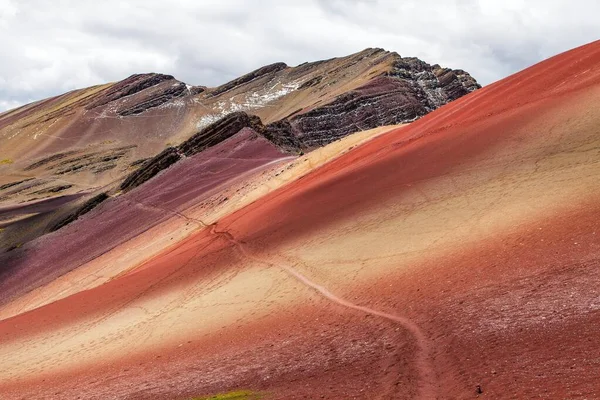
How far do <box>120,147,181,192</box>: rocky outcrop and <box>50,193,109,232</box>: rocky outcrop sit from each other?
2554mm

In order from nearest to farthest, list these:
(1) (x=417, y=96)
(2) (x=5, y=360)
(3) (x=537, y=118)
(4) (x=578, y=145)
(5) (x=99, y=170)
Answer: (4) (x=578, y=145)
(2) (x=5, y=360)
(3) (x=537, y=118)
(1) (x=417, y=96)
(5) (x=99, y=170)

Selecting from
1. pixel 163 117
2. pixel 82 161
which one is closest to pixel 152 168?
pixel 82 161

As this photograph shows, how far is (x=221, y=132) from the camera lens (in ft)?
198

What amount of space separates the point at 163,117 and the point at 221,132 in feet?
235

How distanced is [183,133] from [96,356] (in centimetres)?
10417

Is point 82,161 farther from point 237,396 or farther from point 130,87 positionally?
point 237,396

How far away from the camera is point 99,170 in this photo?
4247 inches

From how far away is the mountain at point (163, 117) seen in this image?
255 ft

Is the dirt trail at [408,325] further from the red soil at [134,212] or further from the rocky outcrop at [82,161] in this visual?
the rocky outcrop at [82,161]

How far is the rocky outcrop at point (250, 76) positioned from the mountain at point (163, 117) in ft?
0.86

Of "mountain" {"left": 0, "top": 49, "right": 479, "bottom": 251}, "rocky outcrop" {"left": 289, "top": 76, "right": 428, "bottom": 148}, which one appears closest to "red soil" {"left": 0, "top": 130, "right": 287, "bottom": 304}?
"mountain" {"left": 0, "top": 49, "right": 479, "bottom": 251}

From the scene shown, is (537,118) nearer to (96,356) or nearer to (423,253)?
(423,253)

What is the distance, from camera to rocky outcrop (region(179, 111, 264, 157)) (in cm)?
5969

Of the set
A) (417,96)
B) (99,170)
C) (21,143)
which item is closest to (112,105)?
(21,143)
